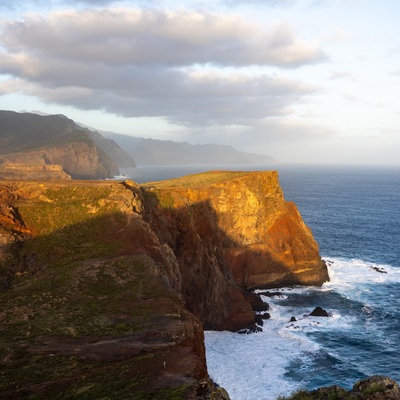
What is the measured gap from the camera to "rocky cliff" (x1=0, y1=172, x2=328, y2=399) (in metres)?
19.0

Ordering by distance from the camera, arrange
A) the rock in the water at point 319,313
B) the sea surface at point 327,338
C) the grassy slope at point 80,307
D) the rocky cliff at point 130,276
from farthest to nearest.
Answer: the rock in the water at point 319,313 → the sea surface at point 327,338 → the rocky cliff at point 130,276 → the grassy slope at point 80,307

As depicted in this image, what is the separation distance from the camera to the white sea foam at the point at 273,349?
37594mm

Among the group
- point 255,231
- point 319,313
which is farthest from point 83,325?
point 255,231

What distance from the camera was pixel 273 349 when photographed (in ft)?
149

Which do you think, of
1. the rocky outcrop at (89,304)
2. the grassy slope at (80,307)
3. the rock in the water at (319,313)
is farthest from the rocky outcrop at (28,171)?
the rock in the water at (319,313)

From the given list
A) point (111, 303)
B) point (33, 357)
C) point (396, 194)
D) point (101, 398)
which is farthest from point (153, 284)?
point (396, 194)

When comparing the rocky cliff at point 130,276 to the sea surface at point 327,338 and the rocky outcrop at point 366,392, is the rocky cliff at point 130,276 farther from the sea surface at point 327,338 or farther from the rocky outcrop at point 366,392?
the rocky outcrop at point 366,392

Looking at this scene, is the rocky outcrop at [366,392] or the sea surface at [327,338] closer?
the rocky outcrop at [366,392]

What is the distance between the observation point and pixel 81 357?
793 inches

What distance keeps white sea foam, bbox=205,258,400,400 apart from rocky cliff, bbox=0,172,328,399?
3.36m

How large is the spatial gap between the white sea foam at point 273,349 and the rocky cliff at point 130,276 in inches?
132

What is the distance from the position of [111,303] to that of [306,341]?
29788 millimetres

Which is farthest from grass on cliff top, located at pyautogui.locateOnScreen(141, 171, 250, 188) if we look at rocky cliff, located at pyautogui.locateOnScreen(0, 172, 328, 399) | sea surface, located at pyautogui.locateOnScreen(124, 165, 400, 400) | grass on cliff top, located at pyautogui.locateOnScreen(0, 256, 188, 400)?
grass on cliff top, located at pyautogui.locateOnScreen(0, 256, 188, 400)

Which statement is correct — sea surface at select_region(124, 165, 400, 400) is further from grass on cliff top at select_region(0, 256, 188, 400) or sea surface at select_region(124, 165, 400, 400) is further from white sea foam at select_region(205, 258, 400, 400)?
grass on cliff top at select_region(0, 256, 188, 400)
